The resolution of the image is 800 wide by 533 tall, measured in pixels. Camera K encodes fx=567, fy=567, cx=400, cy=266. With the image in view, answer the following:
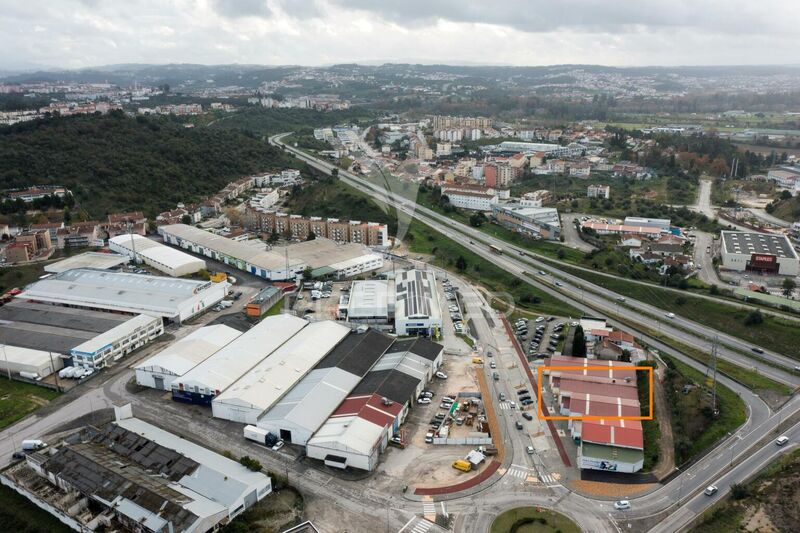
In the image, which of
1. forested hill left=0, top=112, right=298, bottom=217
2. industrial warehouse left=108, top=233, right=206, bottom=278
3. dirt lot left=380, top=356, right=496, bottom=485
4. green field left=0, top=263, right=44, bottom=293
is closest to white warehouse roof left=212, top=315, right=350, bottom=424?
dirt lot left=380, top=356, right=496, bottom=485

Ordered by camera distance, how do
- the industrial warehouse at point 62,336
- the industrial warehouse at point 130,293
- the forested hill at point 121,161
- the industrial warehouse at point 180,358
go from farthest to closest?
the forested hill at point 121,161 → the industrial warehouse at point 130,293 → the industrial warehouse at point 62,336 → the industrial warehouse at point 180,358

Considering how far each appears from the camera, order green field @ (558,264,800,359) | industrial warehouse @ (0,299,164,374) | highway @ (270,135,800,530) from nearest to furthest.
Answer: highway @ (270,135,800,530) < industrial warehouse @ (0,299,164,374) < green field @ (558,264,800,359)

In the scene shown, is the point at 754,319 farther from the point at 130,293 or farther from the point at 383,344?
the point at 130,293

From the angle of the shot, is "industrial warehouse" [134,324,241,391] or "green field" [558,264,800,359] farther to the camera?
"green field" [558,264,800,359]

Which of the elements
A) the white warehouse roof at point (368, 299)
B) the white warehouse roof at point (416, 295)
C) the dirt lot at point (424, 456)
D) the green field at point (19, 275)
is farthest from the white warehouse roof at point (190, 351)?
the green field at point (19, 275)

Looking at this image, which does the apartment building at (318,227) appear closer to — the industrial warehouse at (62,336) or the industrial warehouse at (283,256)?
the industrial warehouse at (283,256)

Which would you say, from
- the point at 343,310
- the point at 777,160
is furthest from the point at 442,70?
the point at 343,310

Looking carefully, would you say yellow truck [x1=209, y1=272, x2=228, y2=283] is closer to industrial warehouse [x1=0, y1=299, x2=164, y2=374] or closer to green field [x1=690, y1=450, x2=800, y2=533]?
industrial warehouse [x1=0, y1=299, x2=164, y2=374]
